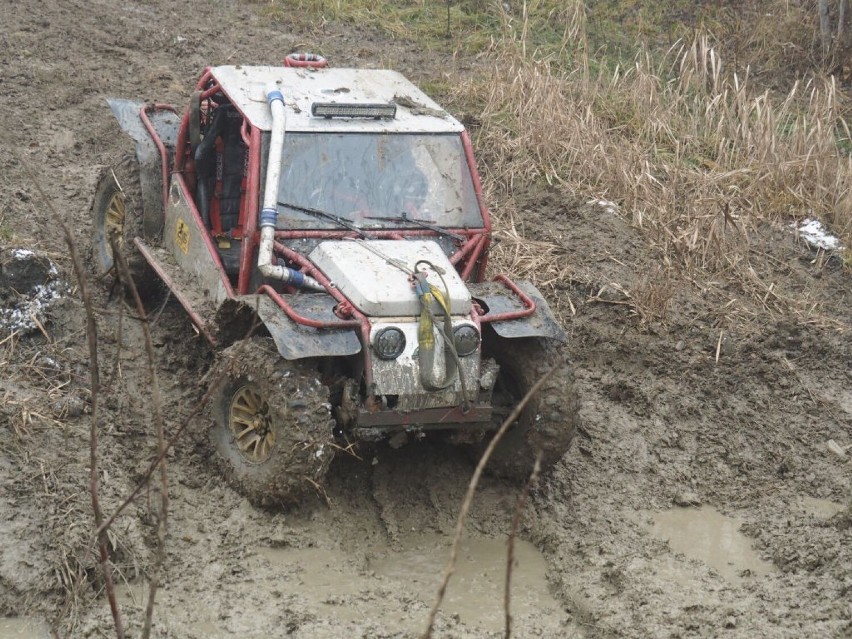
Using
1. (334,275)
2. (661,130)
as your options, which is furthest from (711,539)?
(661,130)

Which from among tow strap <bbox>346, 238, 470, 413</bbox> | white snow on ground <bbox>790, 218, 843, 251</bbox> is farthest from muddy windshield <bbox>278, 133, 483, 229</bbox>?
white snow on ground <bbox>790, 218, 843, 251</bbox>

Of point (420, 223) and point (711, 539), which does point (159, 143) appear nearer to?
point (420, 223)

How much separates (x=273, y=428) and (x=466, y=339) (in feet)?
3.25

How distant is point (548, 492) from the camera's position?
6.15m

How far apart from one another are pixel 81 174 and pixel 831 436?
19.1ft

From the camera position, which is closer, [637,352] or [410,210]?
[410,210]

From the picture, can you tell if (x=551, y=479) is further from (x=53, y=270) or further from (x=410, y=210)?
(x=53, y=270)

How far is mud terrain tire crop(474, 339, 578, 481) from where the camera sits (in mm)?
5805

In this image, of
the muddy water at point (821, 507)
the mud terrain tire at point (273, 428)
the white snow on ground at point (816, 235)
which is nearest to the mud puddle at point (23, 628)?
the mud terrain tire at point (273, 428)

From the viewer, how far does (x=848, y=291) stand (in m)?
8.62

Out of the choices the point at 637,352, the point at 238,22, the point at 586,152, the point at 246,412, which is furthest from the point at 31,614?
the point at 238,22

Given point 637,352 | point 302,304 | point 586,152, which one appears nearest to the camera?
point 302,304

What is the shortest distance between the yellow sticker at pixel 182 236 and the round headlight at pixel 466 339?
198 cm

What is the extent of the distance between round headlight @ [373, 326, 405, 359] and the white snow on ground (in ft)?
15.8
